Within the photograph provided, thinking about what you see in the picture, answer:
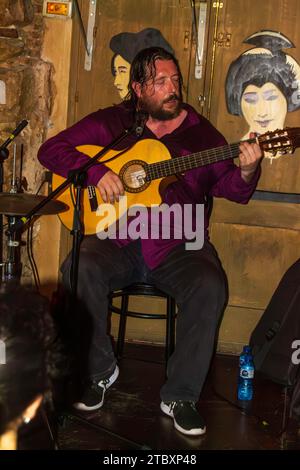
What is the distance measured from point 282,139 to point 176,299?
0.86m

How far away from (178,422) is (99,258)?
0.80 meters

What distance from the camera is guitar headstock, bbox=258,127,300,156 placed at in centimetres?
283

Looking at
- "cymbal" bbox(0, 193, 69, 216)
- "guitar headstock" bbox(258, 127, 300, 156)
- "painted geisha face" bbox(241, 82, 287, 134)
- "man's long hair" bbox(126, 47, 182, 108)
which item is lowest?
"cymbal" bbox(0, 193, 69, 216)

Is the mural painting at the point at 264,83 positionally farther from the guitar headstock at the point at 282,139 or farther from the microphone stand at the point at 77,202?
the microphone stand at the point at 77,202

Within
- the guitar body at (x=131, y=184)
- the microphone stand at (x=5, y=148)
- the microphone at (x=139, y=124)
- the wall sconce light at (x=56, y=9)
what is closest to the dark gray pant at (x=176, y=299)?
the guitar body at (x=131, y=184)

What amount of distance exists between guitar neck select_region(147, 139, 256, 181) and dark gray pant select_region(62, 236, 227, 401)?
1.18 feet

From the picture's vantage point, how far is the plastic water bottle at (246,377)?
312cm

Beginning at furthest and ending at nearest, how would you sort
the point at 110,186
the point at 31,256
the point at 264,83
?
the point at 31,256 < the point at 264,83 < the point at 110,186

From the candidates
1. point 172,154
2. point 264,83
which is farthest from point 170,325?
point 264,83

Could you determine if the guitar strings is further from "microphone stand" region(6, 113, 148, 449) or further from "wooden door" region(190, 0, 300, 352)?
"wooden door" region(190, 0, 300, 352)

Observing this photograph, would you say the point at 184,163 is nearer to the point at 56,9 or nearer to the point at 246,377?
the point at 246,377

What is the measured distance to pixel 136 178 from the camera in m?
3.02

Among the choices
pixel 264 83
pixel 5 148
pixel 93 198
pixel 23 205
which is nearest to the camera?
pixel 23 205

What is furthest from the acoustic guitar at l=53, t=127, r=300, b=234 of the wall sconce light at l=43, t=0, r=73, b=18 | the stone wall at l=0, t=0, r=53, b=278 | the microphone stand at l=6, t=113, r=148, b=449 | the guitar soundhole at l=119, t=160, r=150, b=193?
the wall sconce light at l=43, t=0, r=73, b=18
